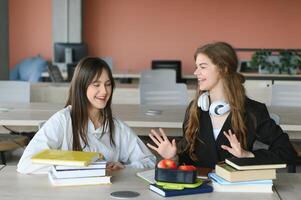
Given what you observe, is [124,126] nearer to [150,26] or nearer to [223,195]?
[223,195]

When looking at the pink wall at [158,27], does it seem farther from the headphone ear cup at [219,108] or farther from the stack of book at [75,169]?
the stack of book at [75,169]

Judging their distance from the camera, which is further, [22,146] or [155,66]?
[155,66]

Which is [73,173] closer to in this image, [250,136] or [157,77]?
[250,136]

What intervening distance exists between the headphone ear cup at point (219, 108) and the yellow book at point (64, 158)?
737mm

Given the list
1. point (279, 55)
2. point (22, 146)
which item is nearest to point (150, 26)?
point (279, 55)

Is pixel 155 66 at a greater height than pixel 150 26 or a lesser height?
lesser

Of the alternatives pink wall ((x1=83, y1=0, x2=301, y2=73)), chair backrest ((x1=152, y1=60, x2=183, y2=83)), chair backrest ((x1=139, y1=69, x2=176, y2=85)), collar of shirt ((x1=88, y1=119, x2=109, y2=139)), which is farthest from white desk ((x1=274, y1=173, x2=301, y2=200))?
pink wall ((x1=83, y1=0, x2=301, y2=73))

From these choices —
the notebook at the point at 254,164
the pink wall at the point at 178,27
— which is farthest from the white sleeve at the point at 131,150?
the pink wall at the point at 178,27

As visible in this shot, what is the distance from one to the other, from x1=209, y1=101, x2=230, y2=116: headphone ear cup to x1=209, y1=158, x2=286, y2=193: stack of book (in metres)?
0.60

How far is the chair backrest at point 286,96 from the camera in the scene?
5176mm

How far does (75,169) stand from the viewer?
2.23m

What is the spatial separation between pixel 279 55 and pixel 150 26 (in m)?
3.08

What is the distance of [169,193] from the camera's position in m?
2.11

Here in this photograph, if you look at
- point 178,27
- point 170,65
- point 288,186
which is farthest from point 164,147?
point 178,27
